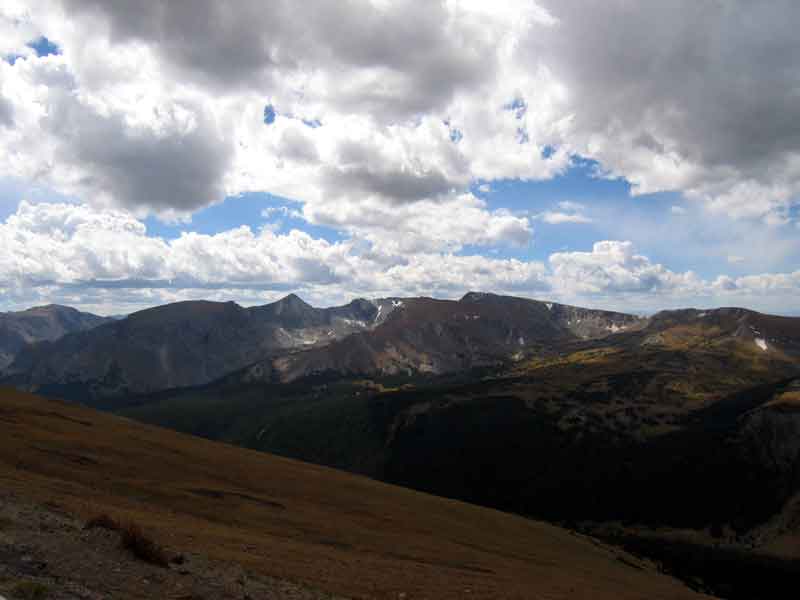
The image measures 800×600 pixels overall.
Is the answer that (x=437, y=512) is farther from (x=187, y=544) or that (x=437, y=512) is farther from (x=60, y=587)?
(x=60, y=587)

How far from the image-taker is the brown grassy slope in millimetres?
26531

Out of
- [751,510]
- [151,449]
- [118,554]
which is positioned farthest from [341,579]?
[751,510]

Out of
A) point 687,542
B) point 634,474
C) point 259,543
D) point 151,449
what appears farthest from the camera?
point 634,474

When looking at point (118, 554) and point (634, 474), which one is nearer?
point (118, 554)

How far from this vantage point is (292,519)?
40844 mm

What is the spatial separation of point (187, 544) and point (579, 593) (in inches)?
966

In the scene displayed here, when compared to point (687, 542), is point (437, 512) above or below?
above

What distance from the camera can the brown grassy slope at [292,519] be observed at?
2653cm

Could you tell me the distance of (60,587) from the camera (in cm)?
1378

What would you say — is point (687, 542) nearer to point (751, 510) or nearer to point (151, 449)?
point (751, 510)

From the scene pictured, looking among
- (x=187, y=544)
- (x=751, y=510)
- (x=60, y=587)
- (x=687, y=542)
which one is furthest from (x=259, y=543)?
(x=751, y=510)

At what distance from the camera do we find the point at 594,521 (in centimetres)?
16588

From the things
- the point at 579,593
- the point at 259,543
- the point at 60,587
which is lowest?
the point at 579,593

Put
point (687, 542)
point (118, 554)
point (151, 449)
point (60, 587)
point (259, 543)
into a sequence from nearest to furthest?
point (60, 587) < point (118, 554) < point (259, 543) < point (151, 449) < point (687, 542)
